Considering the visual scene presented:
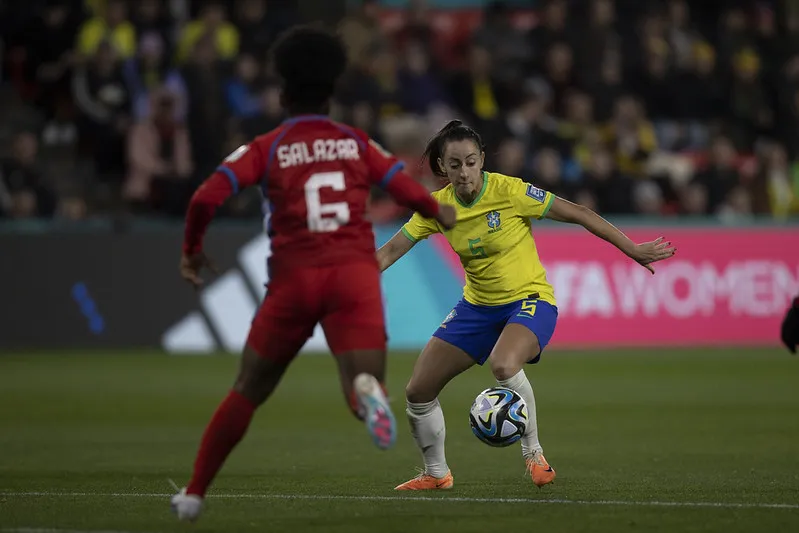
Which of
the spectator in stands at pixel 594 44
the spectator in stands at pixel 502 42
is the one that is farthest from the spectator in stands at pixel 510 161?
the spectator in stands at pixel 594 44

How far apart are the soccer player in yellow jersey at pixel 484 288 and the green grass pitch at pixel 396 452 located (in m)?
0.44

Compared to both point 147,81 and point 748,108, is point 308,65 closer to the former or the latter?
point 147,81

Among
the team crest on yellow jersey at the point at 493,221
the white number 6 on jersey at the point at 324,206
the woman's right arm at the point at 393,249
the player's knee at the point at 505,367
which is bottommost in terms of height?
the player's knee at the point at 505,367

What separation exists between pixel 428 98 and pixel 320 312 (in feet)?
48.4

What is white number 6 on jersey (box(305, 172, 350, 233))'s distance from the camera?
265 inches

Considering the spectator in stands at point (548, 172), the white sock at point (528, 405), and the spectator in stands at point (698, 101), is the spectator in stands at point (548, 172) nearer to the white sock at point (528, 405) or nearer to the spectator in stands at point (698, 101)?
the spectator in stands at point (698, 101)

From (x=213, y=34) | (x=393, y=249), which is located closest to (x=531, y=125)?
(x=213, y=34)

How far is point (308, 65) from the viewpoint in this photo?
677 centimetres

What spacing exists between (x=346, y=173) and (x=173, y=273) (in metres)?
12.1

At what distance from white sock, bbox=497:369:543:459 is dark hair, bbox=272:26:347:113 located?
8.36ft

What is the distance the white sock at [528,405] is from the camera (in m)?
8.73

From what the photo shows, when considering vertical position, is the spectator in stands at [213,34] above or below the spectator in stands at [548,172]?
above

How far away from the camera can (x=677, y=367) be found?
17.5 m

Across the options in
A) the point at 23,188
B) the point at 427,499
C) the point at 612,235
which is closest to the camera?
the point at 427,499
